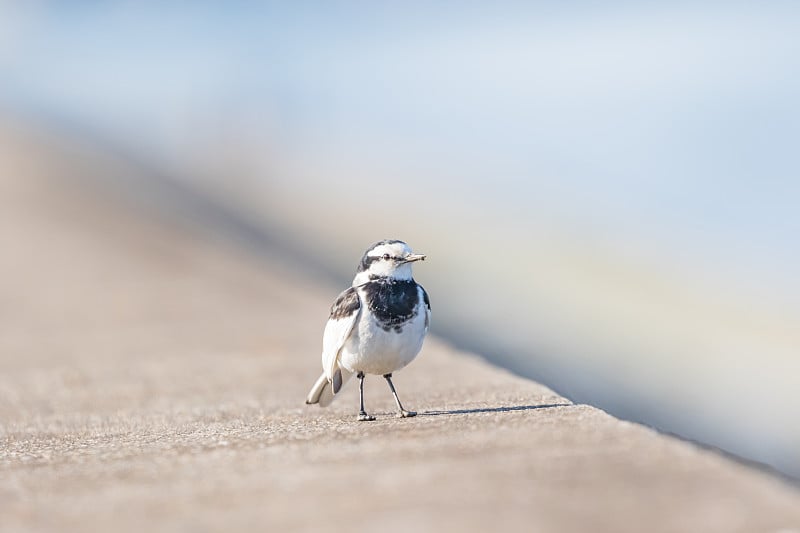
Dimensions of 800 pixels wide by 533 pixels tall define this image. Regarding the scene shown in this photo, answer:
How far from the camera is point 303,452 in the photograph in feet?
19.6

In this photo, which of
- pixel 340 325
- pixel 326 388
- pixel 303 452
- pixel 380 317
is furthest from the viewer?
pixel 326 388

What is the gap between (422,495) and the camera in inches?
189

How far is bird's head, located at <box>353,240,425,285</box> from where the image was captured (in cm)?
716

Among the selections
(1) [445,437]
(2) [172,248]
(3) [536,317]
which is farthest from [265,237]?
(1) [445,437]

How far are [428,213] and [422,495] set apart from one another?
41374 millimetres

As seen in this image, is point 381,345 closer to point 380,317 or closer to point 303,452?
point 380,317

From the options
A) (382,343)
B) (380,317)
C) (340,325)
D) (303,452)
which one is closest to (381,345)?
(382,343)

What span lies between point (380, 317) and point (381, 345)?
0.60 feet

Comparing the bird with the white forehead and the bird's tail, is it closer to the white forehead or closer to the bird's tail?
the white forehead

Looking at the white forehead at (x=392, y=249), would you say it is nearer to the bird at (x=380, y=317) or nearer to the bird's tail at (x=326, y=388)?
the bird at (x=380, y=317)

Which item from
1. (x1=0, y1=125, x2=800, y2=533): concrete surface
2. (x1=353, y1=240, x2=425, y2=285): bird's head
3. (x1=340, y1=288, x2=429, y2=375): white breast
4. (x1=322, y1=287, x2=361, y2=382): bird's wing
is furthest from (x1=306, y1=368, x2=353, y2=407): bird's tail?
(x1=353, y1=240, x2=425, y2=285): bird's head

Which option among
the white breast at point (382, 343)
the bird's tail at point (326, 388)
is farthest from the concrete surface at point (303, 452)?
the white breast at point (382, 343)

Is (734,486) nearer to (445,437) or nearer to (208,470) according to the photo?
(445,437)

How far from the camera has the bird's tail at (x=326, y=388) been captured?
305 inches
